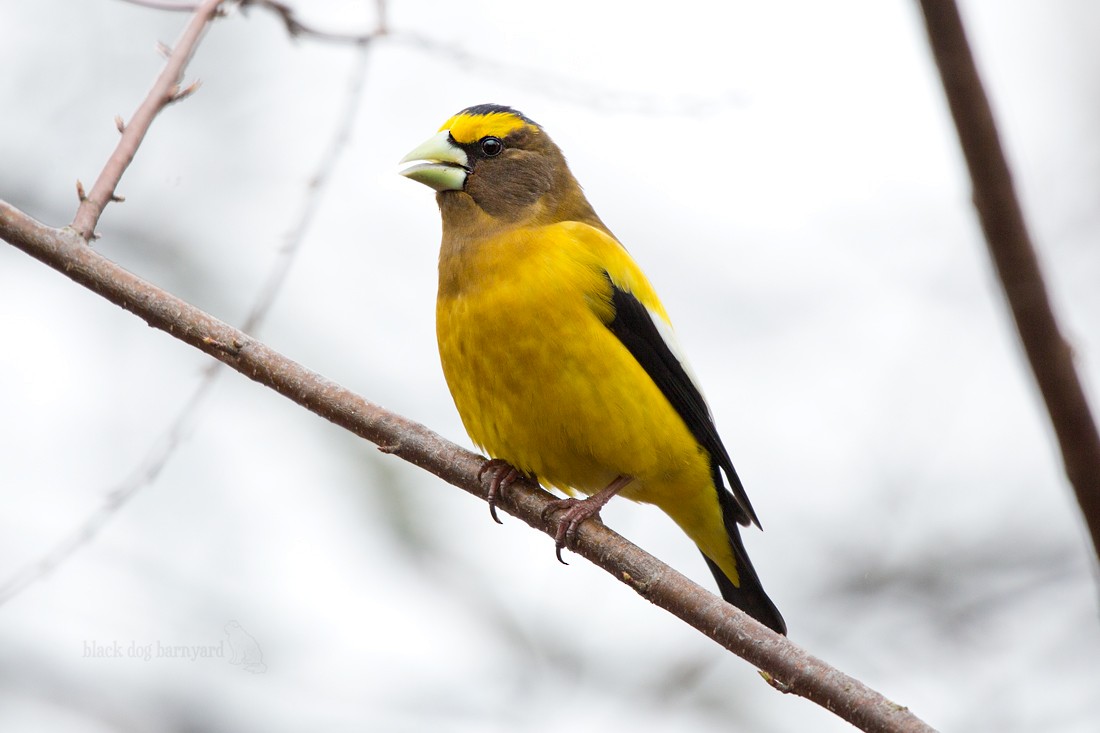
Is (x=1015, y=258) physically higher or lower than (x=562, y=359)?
lower

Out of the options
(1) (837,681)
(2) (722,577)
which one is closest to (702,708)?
(2) (722,577)

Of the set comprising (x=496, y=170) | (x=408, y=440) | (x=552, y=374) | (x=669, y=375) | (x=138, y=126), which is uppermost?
(x=496, y=170)

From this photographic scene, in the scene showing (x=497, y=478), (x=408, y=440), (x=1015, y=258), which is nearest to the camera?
(x=1015, y=258)

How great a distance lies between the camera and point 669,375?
165 inches

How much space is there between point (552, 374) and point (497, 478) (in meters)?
0.40

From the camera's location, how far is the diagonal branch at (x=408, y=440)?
2.69m

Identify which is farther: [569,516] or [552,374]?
[552,374]

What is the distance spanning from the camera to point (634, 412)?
3.96 metres

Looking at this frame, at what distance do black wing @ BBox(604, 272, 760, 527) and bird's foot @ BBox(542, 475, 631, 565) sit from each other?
525 millimetres

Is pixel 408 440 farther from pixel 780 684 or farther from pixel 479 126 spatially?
pixel 479 126

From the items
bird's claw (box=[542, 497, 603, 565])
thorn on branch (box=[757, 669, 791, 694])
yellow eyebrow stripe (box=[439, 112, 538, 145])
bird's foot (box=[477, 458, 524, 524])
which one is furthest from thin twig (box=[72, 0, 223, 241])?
thorn on branch (box=[757, 669, 791, 694])

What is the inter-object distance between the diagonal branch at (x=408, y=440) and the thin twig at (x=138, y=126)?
0.23ft

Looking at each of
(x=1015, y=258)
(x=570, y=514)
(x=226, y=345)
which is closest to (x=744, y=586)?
(x=570, y=514)

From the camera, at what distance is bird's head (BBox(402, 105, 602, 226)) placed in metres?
4.45
